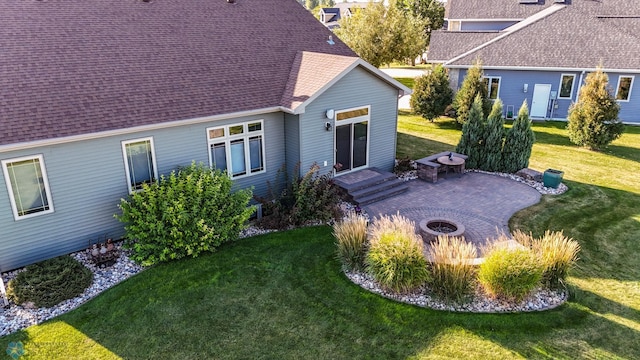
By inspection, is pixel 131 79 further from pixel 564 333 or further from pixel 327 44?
pixel 564 333

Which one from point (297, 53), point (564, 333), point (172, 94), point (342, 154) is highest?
point (297, 53)

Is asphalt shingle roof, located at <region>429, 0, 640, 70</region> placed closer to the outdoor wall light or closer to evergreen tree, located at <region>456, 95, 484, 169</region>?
evergreen tree, located at <region>456, 95, 484, 169</region>

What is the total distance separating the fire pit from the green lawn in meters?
2.44

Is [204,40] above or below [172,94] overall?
above

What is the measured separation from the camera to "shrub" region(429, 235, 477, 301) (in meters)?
8.67

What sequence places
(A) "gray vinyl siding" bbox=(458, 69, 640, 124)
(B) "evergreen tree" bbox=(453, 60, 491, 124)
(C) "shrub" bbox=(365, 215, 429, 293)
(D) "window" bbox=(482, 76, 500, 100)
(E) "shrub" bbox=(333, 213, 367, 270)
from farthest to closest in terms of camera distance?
(D) "window" bbox=(482, 76, 500, 100)
(A) "gray vinyl siding" bbox=(458, 69, 640, 124)
(B) "evergreen tree" bbox=(453, 60, 491, 124)
(E) "shrub" bbox=(333, 213, 367, 270)
(C) "shrub" bbox=(365, 215, 429, 293)

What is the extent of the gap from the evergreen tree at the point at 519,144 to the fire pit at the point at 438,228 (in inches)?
239

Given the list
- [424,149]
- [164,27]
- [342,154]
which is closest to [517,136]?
[424,149]

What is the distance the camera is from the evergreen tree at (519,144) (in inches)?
620

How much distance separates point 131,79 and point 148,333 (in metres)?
6.94

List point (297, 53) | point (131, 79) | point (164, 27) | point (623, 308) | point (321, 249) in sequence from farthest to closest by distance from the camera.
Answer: point (297, 53)
point (164, 27)
point (131, 79)
point (321, 249)
point (623, 308)

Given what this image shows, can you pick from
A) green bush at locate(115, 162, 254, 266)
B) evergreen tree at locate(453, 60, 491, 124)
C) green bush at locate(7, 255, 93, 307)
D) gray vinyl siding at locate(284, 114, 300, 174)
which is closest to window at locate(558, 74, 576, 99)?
evergreen tree at locate(453, 60, 491, 124)

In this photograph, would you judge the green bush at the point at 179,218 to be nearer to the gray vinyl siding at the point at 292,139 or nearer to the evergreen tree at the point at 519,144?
the gray vinyl siding at the point at 292,139

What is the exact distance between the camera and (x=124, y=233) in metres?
11.4
